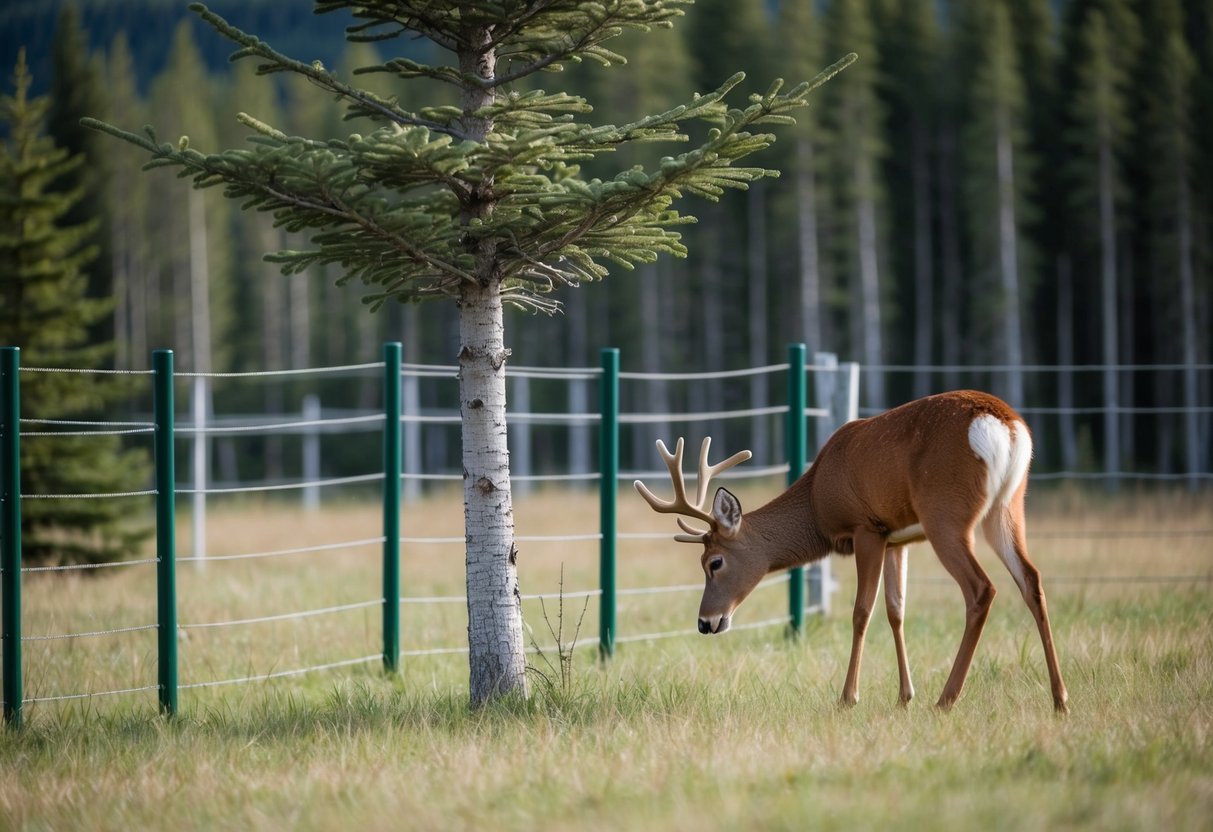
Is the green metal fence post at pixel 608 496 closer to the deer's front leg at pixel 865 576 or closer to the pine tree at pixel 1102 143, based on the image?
the deer's front leg at pixel 865 576

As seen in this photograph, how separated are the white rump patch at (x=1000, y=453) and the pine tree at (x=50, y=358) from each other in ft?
26.7

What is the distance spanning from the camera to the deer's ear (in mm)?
5973

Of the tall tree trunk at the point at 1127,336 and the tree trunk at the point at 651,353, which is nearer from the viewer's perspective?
the tall tree trunk at the point at 1127,336

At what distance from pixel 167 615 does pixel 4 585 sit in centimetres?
73

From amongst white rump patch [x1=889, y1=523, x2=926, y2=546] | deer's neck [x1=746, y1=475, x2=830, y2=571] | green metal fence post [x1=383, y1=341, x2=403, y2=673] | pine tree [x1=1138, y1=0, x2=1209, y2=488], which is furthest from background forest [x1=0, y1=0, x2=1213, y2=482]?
white rump patch [x1=889, y1=523, x2=926, y2=546]

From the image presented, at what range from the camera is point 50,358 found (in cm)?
1110

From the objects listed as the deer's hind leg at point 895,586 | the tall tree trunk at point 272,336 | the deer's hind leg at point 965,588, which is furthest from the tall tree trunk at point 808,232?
the deer's hind leg at point 965,588

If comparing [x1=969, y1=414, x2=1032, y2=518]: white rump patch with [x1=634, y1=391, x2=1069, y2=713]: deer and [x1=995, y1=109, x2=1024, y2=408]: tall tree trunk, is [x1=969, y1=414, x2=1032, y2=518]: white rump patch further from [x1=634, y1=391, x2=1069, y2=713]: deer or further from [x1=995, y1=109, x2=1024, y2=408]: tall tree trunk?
[x1=995, y1=109, x2=1024, y2=408]: tall tree trunk

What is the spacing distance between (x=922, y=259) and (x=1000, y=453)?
979 inches

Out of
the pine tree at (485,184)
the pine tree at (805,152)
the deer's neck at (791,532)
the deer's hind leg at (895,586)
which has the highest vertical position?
the pine tree at (805,152)

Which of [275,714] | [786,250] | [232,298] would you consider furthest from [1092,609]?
[232,298]

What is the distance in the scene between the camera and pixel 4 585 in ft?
18.6

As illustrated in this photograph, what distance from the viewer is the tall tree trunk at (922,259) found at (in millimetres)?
28703

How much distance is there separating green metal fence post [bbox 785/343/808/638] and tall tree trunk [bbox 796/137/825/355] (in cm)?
1786
